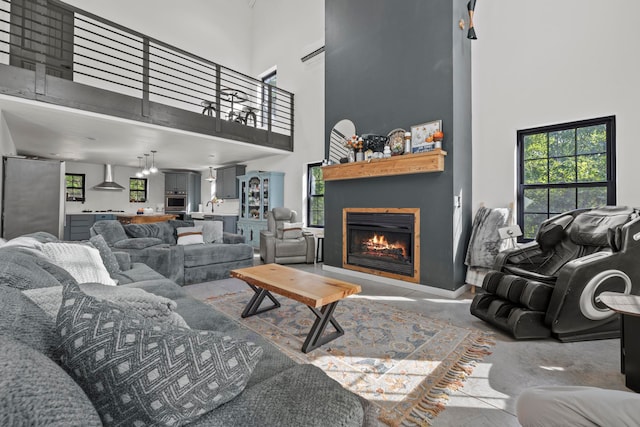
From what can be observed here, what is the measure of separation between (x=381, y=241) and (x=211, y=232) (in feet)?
9.04

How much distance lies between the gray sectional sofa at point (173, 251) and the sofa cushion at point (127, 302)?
279cm

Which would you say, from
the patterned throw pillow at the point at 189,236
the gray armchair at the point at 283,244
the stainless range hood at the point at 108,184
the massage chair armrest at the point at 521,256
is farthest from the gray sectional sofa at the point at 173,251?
the stainless range hood at the point at 108,184

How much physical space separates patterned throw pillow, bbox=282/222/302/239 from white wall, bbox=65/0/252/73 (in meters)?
5.96

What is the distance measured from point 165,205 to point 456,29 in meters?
10.1

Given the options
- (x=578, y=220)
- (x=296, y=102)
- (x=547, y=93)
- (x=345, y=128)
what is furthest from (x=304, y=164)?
(x=578, y=220)

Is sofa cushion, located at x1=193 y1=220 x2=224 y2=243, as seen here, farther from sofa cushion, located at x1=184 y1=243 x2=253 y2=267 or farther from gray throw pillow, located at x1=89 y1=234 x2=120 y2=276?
gray throw pillow, located at x1=89 y1=234 x2=120 y2=276

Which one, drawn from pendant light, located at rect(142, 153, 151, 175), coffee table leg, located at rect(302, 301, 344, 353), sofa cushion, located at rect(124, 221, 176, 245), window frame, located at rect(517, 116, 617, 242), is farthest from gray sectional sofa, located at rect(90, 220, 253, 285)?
window frame, located at rect(517, 116, 617, 242)

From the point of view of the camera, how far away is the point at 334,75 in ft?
17.1

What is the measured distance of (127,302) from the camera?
1194 millimetres

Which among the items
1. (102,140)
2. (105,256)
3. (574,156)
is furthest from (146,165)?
(574,156)

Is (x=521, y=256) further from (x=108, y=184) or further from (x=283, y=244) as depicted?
(x=108, y=184)

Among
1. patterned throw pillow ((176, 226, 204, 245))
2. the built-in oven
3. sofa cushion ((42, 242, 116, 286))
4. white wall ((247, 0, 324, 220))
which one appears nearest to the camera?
sofa cushion ((42, 242, 116, 286))

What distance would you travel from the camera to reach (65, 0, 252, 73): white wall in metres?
7.43

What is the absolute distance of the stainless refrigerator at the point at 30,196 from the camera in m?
4.30
